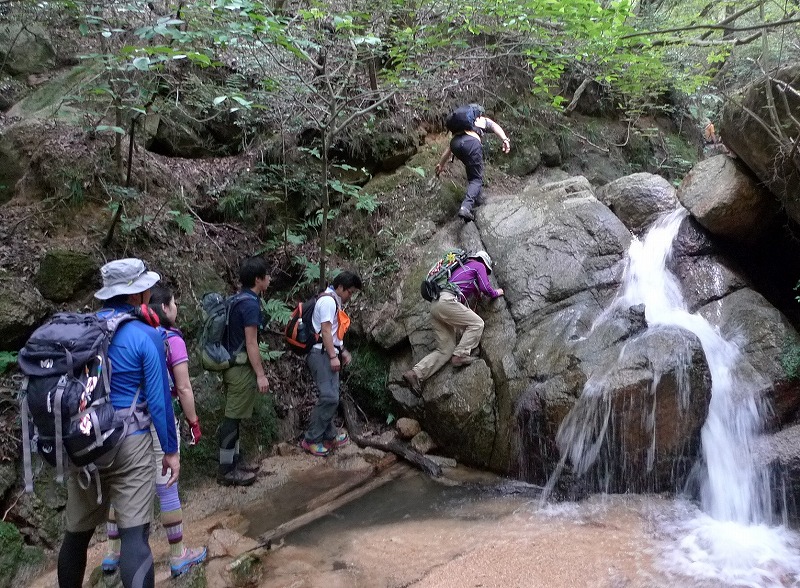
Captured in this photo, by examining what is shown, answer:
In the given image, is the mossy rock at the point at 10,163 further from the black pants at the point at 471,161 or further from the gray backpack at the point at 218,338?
the black pants at the point at 471,161

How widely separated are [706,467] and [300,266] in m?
5.73

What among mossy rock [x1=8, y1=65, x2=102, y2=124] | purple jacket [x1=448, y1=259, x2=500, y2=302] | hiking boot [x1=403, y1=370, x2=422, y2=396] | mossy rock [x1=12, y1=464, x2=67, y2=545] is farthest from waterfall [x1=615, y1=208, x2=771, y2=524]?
mossy rock [x1=8, y1=65, x2=102, y2=124]

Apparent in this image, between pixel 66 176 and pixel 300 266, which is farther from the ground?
pixel 66 176

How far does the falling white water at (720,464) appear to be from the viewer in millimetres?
4031

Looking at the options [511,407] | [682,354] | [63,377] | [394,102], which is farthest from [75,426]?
[394,102]

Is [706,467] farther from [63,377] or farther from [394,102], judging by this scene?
[394,102]

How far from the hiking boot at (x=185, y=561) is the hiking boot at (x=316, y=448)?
232cm

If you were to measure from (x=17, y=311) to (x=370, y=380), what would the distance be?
4.06m

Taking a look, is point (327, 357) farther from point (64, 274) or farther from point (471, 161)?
point (471, 161)

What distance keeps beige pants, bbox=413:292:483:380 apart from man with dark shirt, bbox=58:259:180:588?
145 inches

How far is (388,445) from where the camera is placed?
6.44 meters

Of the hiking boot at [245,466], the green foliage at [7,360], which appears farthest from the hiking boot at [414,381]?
the green foliage at [7,360]

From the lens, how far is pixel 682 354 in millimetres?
5152

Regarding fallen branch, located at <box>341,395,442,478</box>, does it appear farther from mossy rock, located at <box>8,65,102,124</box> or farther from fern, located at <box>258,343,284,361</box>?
mossy rock, located at <box>8,65,102,124</box>
